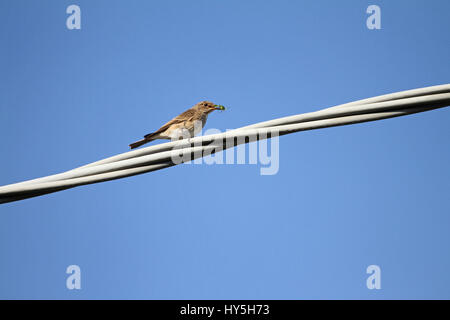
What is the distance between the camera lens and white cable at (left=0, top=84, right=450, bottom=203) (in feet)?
8.98

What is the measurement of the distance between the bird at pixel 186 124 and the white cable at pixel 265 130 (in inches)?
127

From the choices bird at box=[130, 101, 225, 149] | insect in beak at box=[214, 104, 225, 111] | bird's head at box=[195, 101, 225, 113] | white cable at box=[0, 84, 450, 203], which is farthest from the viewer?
insect in beak at box=[214, 104, 225, 111]

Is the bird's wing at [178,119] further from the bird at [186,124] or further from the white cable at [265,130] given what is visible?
the white cable at [265,130]

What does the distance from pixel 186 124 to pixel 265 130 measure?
12.2ft

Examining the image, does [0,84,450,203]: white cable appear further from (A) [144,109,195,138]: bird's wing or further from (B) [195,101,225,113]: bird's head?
(B) [195,101,225,113]: bird's head

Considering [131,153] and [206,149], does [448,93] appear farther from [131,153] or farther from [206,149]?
[131,153]

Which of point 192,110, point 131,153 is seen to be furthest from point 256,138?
point 192,110

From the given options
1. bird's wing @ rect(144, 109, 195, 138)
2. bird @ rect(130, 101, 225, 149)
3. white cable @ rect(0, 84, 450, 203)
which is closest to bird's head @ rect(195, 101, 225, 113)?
bird @ rect(130, 101, 225, 149)

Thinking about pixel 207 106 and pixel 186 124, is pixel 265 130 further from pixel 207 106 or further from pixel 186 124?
pixel 207 106

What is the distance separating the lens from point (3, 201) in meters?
2.68

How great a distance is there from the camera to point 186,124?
21.0 feet

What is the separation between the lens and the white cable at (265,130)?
2736 millimetres

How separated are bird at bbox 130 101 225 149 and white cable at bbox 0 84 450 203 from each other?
127 inches

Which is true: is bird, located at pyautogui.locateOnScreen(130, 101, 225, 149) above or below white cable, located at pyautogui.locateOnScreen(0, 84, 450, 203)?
above
